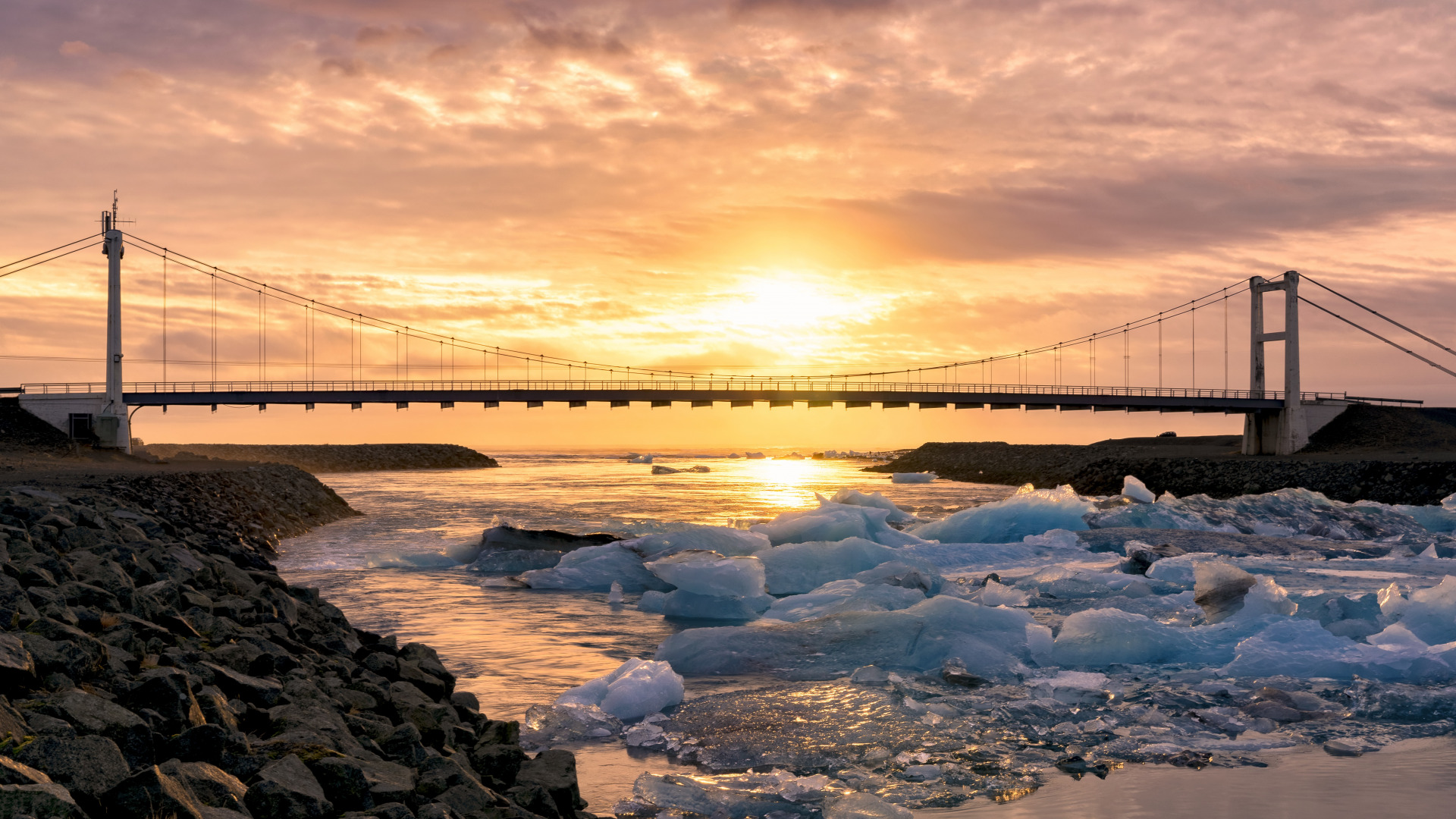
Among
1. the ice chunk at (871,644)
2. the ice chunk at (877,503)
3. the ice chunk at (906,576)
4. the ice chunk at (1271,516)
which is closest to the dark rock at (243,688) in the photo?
the ice chunk at (871,644)

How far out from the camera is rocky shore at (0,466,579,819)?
150 inches

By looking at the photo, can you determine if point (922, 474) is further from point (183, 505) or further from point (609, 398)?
point (183, 505)

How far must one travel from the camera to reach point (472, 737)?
6.07m

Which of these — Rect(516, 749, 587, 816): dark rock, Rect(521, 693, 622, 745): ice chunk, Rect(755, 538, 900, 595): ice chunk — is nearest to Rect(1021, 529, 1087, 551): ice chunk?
Rect(755, 538, 900, 595): ice chunk

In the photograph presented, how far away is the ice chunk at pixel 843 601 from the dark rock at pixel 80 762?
840cm

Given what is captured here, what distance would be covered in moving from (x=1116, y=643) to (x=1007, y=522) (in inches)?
496

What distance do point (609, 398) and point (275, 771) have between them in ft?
207

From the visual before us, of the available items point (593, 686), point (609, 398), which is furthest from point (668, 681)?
point (609, 398)

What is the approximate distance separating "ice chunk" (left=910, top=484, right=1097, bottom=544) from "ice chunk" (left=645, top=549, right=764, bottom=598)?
9.42 m

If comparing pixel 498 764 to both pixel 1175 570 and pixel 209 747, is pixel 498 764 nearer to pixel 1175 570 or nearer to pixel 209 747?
pixel 209 747

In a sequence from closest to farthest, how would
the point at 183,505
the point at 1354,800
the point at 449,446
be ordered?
the point at 1354,800 → the point at 183,505 → the point at 449,446

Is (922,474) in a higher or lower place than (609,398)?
lower

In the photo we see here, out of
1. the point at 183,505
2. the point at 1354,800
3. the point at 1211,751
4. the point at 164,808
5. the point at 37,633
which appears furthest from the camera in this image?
the point at 183,505

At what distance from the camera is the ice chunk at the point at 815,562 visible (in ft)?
49.8
